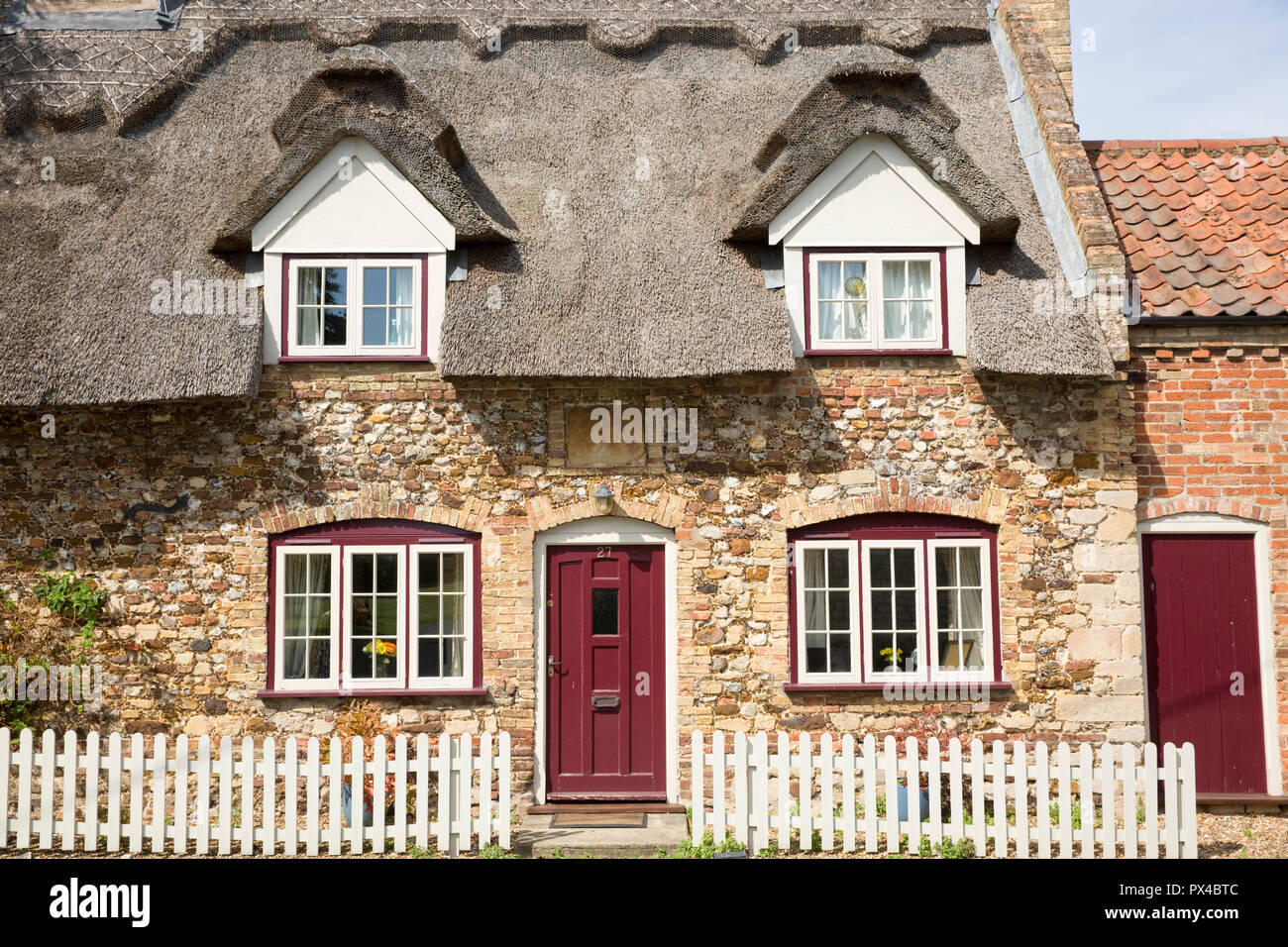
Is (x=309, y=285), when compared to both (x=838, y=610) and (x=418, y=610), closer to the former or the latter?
(x=418, y=610)

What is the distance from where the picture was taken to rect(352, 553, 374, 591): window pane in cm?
894

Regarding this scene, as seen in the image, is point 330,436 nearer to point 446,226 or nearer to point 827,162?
point 446,226

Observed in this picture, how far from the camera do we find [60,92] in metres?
10.7

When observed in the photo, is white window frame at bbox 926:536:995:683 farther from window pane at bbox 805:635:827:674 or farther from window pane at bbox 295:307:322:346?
window pane at bbox 295:307:322:346

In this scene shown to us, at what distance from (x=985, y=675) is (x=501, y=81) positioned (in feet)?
26.3

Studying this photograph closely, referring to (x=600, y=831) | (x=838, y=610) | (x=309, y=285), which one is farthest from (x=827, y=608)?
(x=309, y=285)

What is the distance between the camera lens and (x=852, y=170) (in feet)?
30.1

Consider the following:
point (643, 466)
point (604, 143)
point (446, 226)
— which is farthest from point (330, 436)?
point (604, 143)

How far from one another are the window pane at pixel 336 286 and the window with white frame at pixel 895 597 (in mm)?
4728

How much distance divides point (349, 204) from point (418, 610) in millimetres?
3788

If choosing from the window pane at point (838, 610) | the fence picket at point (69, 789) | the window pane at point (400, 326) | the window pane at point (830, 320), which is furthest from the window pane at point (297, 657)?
the window pane at point (830, 320)

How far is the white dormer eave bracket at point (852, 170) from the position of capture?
29.7ft

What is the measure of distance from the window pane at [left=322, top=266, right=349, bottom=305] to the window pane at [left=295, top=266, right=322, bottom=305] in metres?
0.07

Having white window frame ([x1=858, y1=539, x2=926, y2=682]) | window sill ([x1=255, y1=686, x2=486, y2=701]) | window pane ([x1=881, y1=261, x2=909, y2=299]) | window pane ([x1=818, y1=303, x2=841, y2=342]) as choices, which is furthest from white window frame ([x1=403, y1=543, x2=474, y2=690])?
window pane ([x1=881, y1=261, x2=909, y2=299])
